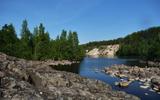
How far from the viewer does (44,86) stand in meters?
43.5

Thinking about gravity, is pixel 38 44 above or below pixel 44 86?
above

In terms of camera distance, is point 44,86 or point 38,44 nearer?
point 44,86

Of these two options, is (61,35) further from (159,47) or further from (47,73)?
(47,73)

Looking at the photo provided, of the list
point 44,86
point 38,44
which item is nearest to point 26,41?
point 38,44

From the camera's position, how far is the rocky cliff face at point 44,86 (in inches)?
1353

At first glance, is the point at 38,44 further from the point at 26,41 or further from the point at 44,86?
the point at 44,86

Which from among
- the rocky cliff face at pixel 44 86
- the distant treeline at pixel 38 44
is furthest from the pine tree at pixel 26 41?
the rocky cliff face at pixel 44 86

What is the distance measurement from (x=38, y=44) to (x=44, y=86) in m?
92.7

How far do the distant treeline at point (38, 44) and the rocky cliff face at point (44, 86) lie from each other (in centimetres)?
5806

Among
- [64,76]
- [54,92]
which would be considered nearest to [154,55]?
[64,76]

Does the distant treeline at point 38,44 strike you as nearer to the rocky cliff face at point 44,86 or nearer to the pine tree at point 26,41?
the pine tree at point 26,41

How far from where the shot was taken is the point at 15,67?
4534 cm

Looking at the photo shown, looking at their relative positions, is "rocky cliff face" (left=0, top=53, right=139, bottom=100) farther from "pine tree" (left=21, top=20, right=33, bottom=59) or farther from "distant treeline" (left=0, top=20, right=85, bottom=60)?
"pine tree" (left=21, top=20, right=33, bottom=59)

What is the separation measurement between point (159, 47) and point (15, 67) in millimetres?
132687
